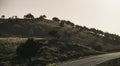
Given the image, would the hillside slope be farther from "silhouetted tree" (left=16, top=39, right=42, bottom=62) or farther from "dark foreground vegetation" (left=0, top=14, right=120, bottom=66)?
"silhouetted tree" (left=16, top=39, right=42, bottom=62)

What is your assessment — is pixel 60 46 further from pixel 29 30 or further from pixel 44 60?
pixel 29 30

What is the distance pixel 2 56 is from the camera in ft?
286

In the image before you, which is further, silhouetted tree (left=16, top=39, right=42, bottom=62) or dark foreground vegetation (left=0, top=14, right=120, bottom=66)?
dark foreground vegetation (left=0, top=14, right=120, bottom=66)

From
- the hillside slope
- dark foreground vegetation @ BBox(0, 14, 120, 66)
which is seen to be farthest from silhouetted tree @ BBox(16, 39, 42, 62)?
the hillside slope

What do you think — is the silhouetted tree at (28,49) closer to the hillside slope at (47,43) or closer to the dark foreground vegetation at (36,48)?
the dark foreground vegetation at (36,48)

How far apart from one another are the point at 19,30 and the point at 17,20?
26.8 m

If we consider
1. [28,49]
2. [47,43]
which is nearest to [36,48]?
[28,49]

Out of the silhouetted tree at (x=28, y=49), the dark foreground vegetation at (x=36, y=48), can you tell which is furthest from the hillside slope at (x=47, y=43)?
the silhouetted tree at (x=28, y=49)

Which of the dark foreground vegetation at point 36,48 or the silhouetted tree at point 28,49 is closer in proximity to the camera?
the silhouetted tree at point 28,49

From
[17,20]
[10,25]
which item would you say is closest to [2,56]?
[10,25]

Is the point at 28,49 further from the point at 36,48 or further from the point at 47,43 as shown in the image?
the point at 47,43

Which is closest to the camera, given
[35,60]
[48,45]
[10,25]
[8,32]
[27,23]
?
[35,60]

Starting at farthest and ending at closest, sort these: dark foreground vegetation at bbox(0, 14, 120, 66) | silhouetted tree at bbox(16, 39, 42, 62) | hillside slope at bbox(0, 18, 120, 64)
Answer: hillside slope at bbox(0, 18, 120, 64) < dark foreground vegetation at bbox(0, 14, 120, 66) < silhouetted tree at bbox(16, 39, 42, 62)

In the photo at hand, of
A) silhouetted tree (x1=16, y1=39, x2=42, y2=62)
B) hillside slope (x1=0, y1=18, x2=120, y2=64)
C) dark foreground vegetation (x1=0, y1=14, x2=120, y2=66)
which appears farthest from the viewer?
hillside slope (x1=0, y1=18, x2=120, y2=64)
